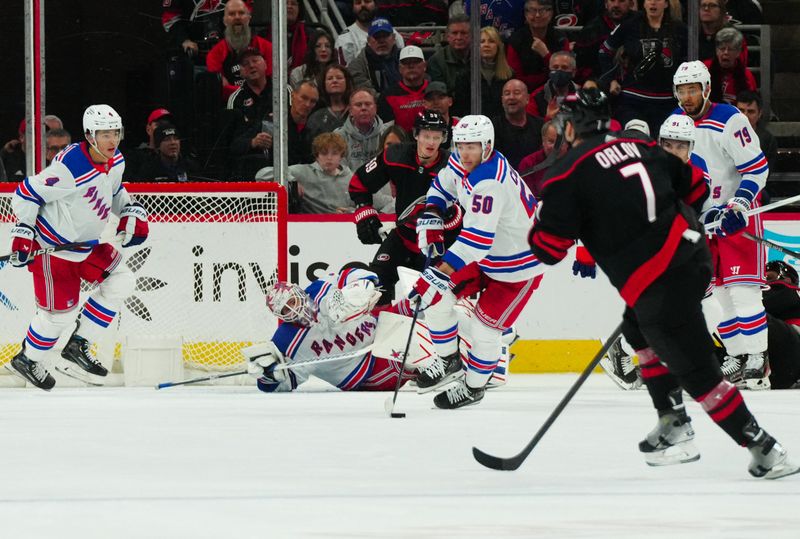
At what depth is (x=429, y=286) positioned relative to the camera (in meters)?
5.58

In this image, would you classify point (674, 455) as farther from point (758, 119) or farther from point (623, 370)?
point (758, 119)

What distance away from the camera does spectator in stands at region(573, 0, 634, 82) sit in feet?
27.3

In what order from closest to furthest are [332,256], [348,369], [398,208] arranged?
[348,369], [398,208], [332,256]

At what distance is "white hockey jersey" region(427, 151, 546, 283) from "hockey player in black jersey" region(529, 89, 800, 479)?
1737mm

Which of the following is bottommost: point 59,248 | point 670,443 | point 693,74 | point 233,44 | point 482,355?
point 482,355

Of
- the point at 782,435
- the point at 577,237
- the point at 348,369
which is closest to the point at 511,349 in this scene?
the point at 348,369

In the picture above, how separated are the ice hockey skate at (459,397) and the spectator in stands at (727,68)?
311 cm

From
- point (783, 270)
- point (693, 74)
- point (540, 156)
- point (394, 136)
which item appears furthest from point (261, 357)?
point (783, 270)

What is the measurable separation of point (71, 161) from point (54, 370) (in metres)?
1.12

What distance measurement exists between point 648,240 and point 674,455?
0.61 meters

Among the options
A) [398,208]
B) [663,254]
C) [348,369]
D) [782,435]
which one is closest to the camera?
[663,254]

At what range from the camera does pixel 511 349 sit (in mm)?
7883

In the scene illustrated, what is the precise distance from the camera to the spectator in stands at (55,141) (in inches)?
305

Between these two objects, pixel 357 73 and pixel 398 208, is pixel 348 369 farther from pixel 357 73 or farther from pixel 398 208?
pixel 357 73
